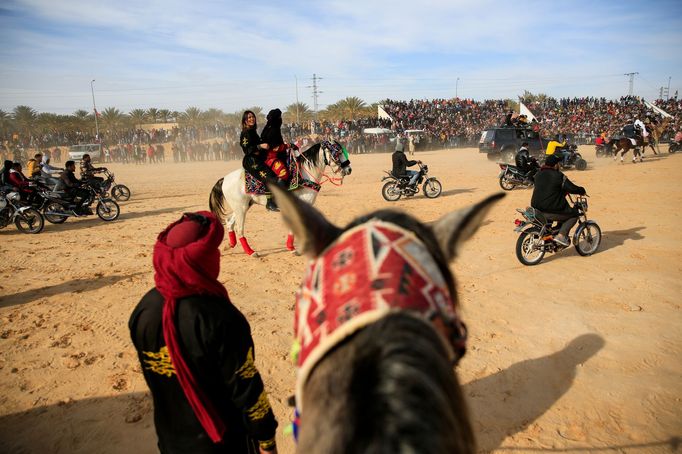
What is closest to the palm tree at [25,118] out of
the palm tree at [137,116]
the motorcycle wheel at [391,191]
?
the palm tree at [137,116]

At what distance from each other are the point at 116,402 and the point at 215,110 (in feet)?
197

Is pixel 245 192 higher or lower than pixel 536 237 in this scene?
higher

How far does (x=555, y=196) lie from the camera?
23.3 ft

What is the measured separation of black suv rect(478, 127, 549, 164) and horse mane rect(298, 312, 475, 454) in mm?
22321

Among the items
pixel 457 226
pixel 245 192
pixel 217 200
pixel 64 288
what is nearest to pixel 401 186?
pixel 245 192

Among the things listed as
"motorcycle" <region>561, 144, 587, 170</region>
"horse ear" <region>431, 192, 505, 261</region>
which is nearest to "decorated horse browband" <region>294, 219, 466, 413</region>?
"horse ear" <region>431, 192, 505, 261</region>

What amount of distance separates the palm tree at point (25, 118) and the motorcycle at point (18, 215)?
175ft

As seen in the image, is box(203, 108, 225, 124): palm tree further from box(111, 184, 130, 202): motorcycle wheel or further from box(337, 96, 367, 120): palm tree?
box(111, 184, 130, 202): motorcycle wheel

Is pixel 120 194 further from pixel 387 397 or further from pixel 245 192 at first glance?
pixel 387 397

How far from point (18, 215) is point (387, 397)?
43.7ft

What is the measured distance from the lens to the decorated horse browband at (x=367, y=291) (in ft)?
2.82

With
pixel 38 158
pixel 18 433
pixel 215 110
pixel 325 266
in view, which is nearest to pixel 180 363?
pixel 325 266

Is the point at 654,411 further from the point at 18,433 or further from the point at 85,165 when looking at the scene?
the point at 85,165

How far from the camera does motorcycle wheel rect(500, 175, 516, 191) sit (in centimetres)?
1447
